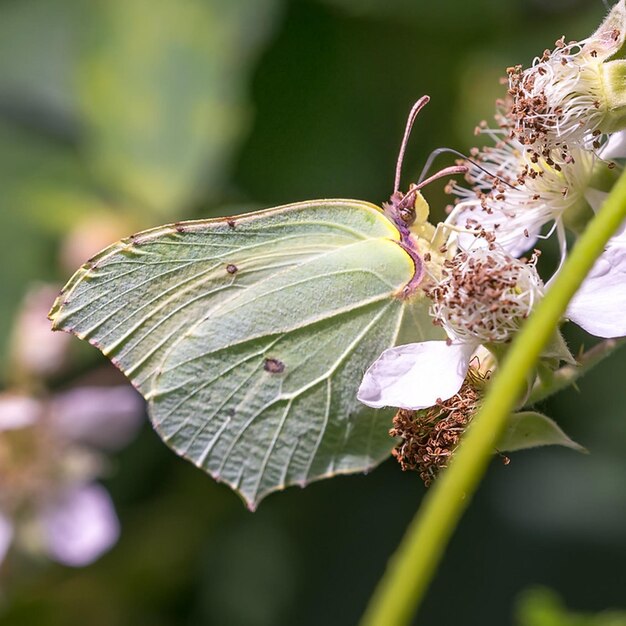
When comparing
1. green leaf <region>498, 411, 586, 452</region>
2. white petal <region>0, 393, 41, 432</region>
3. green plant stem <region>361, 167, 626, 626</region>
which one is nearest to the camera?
green plant stem <region>361, 167, 626, 626</region>

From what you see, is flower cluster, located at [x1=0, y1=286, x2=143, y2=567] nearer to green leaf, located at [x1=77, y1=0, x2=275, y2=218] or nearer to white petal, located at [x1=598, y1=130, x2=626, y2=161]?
green leaf, located at [x1=77, y1=0, x2=275, y2=218]

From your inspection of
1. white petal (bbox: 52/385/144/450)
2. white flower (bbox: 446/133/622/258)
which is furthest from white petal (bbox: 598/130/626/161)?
white petal (bbox: 52/385/144/450)

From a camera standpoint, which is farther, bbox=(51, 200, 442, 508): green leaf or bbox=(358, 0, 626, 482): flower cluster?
bbox=(51, 200, 442, 508): green leaf

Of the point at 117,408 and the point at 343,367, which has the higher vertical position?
the point at 343,367

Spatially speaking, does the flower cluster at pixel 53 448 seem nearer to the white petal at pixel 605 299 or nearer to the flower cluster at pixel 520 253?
the flower cluster at pixel 520 253

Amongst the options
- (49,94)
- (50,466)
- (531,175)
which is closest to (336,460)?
(531,175)

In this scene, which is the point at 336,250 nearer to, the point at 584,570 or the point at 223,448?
the point at 223,448

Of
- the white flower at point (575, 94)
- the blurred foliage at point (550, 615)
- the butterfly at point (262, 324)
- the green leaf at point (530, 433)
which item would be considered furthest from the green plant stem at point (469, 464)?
the blurred foliage at point (550, 615)
